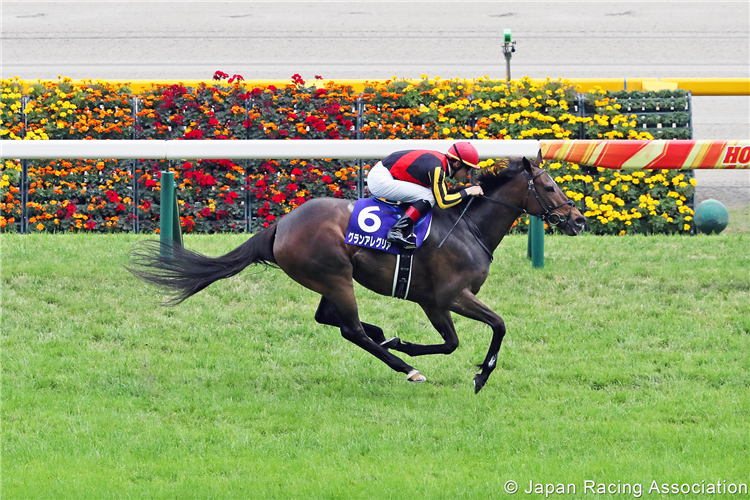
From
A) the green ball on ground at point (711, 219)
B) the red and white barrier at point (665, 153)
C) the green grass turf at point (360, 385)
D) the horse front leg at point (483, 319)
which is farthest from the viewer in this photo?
the green ball on ground at point (711, 219)

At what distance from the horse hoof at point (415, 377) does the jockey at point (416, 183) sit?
2.87 ft

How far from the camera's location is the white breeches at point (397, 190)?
650 cm

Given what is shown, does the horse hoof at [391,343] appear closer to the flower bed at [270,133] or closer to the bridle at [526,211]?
the bridle at [526,211]

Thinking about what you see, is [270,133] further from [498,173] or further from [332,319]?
[498,173]

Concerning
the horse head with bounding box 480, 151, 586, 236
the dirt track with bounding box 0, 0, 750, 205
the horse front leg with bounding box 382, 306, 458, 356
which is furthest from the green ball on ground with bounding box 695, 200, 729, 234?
the horse front leg with bounding box 382, 306, 458, 356

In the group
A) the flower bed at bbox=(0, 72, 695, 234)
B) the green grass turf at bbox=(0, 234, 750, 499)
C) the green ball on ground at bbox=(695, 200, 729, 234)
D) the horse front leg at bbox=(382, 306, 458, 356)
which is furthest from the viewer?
the green ball on ground at bbox=(695, 200, 729, 234)

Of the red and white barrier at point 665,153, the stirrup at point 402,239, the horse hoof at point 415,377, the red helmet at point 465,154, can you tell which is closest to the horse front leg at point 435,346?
the horse hoof at point 415,377

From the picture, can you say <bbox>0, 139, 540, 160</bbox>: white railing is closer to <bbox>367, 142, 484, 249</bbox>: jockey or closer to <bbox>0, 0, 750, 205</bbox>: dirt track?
<bbox>367, 142, 484, 249</bbox>: jockey

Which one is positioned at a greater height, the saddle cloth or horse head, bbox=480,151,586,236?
horse head, bbox=480,151,586,236

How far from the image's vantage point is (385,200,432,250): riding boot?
639 centimetres

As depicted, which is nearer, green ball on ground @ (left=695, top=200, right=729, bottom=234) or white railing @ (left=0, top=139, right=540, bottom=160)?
white railing @ (left=0, top=139, right=540, bottom=160)

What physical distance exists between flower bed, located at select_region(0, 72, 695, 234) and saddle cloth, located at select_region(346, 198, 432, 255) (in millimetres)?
3888

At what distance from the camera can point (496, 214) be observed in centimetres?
671

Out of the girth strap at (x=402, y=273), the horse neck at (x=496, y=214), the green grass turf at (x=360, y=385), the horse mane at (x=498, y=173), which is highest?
the horse mane at (x=498, y=173)
